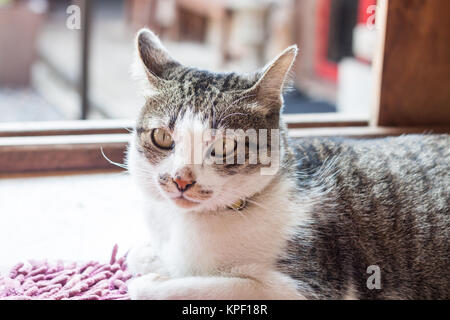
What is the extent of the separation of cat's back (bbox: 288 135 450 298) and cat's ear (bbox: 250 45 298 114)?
0.19 metres

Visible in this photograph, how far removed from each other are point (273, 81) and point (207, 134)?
208mm

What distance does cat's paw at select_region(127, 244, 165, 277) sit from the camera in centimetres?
138

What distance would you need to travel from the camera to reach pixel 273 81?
4.11 ft

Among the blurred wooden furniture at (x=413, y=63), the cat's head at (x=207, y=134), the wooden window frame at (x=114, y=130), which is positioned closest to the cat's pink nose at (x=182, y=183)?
the cat's head at (x=207, y=134)

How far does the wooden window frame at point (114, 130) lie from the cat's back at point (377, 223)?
0.68 meters

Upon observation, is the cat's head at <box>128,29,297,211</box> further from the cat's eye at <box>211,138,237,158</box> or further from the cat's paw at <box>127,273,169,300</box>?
the cat's paw at <box>127,273,169,300</box>

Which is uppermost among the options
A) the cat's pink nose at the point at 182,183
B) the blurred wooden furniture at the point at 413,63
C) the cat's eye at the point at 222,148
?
the blurred wooden furniture at the point at 413,63

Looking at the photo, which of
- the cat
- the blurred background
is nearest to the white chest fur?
the cat

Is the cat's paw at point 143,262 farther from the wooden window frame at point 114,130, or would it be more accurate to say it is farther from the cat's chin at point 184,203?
the wooden window frame at point 114,130

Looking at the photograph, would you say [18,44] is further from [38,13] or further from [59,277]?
[59,277]

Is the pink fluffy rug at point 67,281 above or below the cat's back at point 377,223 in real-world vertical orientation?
below

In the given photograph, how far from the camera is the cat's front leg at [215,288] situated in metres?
1.15

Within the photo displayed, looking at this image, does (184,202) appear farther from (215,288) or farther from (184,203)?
(215,288)
